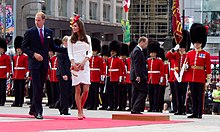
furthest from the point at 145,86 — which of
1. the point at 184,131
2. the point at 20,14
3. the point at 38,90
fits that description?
the point at 20,14

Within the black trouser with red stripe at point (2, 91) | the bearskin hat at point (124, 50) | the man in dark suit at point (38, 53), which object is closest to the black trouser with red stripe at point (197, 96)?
the man in dark suit at point (38, 53)

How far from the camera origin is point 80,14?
230 feet

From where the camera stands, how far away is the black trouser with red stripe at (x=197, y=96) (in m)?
16.6

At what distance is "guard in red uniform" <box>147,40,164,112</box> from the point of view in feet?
69.6

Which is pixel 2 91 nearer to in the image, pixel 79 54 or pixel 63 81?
pixel 63 81

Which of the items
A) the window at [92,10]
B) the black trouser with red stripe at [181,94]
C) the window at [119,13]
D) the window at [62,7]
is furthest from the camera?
the window at [119,13]

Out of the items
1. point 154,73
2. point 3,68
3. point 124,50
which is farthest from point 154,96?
point 3,68

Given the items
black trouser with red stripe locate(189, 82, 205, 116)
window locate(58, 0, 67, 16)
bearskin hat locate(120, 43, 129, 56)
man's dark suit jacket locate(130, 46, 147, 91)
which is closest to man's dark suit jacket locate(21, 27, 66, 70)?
man's dark suit jacket locate(130, 46, 147, 91)

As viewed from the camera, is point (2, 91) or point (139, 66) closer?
point (139, 66)

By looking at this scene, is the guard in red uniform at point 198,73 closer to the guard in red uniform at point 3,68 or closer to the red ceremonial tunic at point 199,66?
the red ceremonial tunic at point 199,66

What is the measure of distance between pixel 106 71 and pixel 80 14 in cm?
4789

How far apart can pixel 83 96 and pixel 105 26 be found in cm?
6004

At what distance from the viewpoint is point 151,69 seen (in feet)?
70.0

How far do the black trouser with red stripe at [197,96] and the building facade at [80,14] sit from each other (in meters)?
41.7
